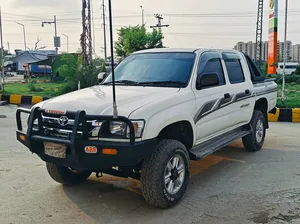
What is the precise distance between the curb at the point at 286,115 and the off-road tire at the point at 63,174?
22.7 ft

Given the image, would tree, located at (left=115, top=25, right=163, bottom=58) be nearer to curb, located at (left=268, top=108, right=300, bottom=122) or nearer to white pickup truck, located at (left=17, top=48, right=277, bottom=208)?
curb, located at (left=268, top=108, right=300, bottom=122)

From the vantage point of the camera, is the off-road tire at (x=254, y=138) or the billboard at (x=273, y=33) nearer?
the off-road tire at (x=254, y=138)

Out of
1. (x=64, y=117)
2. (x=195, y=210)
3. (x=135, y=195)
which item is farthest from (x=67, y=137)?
(x=195, y=210)

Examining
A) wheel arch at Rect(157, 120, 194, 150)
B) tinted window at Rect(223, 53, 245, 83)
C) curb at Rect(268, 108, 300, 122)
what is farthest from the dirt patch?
curb at Rect(268, 108, 300, 122)

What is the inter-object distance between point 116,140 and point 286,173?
3.00m

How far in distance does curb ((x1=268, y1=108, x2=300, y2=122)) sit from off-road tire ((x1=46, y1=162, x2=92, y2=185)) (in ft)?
22.7

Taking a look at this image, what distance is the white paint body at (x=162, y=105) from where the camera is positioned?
3.90 m

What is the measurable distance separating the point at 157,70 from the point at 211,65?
86cm

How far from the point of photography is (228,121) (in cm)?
560

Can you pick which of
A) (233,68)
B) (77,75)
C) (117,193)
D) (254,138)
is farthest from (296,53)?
(117,193)

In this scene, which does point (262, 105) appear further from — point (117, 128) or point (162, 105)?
point (117, 128)

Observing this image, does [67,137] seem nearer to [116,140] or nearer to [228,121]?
[116,140]

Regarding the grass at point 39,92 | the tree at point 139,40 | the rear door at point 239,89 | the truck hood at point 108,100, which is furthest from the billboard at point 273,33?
the truck hood at point 108,100

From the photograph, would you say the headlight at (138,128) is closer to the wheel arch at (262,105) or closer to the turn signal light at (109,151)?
the turn signal light at (109,151)
